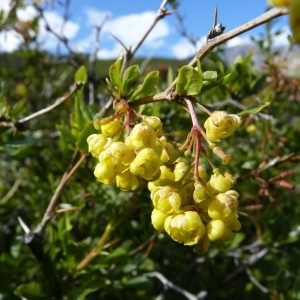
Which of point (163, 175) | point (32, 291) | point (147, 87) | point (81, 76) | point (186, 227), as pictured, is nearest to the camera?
point (186, 227)

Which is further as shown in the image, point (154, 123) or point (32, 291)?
point (32, 291)

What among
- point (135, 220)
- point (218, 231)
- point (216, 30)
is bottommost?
point (135, 220)

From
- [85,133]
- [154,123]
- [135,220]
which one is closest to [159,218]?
[154,123]

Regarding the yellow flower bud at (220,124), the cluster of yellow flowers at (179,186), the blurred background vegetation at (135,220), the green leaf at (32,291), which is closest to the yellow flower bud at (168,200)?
the cluster of yellow flowers at (179,186)

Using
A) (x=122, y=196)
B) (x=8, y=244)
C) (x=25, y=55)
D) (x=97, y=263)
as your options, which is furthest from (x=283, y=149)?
(x=25, y=55)

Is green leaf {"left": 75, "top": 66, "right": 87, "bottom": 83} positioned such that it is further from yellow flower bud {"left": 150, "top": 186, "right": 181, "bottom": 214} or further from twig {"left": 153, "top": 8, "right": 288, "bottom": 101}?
yellow flower bud {"left": 150, "top": 186, "right": 181, "bottom": 214}

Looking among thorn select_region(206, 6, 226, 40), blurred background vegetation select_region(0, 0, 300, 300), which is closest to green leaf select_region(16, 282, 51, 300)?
blurred background vegetation select_region(0, 0, 300, 300)

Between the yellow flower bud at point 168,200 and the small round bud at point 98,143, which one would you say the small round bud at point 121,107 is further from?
the yellow flower bud at point 168,200

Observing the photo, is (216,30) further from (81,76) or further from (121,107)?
(81,76)
